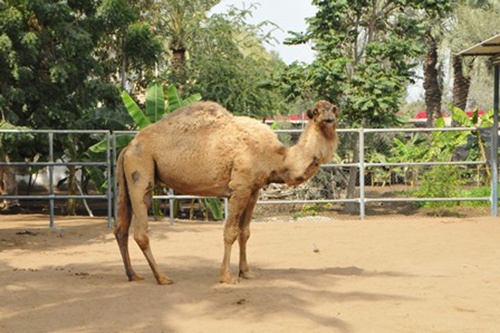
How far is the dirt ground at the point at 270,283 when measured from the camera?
5.57 m

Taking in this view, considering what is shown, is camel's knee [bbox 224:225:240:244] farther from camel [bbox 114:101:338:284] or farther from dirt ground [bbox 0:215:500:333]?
dirt ground [bbox 0:215:500:333]

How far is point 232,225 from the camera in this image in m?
7.07

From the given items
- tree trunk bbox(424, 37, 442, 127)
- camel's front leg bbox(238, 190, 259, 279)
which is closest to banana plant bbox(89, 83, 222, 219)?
camel's front leg bbox(238, 190, 259, 279)

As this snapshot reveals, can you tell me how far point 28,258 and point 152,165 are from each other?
323 centimetres

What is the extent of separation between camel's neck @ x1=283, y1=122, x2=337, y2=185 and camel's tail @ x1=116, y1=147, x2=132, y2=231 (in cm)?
175

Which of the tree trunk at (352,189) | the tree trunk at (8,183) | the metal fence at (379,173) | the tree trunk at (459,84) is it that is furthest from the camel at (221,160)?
the tree trunk at (459,84)

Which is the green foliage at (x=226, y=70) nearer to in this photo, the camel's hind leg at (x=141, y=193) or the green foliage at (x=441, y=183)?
the green foliage at (x=441, y=183)

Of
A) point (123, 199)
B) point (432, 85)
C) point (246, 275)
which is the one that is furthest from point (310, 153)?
point (432, 85)

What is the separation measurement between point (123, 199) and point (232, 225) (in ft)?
4.20

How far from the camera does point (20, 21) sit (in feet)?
44.2

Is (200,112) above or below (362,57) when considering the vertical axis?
below

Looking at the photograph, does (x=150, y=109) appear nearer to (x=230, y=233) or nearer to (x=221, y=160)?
(x=221, y=160)

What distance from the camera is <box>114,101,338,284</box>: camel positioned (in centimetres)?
697

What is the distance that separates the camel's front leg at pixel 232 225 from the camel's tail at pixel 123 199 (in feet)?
3.90
